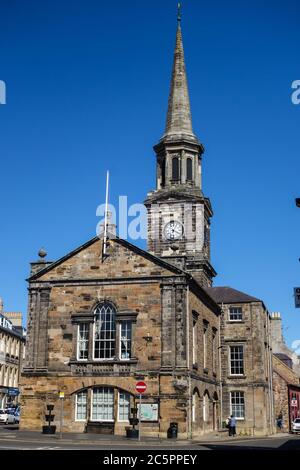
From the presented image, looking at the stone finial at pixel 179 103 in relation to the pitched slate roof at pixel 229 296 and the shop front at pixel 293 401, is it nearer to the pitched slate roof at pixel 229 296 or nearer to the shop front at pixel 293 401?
the pitched slate roof at pixel 229 296

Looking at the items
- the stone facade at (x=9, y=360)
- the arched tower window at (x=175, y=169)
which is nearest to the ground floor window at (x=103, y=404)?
the arched tower window at (x=175, y=169)

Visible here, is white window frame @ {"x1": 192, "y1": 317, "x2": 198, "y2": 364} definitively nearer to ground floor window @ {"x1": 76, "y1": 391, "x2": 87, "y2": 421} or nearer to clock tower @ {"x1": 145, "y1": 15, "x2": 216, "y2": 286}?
ground floor window @ {"x1": 76, "y1": 391, "x2": 87, "y2": 421}

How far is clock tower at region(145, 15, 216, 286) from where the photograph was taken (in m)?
57.5

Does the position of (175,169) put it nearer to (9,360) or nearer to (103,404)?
(9,360)

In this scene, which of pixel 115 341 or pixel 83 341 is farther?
pixel 83 341

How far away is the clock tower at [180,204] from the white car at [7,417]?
60.5 feet

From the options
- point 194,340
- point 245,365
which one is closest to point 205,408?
point 194,340

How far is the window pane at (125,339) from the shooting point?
3612cm

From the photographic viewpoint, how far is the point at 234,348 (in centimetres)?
5091

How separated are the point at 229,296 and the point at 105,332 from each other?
1872 cm

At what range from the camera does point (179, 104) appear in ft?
205

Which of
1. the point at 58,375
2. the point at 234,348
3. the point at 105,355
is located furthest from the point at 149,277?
the point at 234,348

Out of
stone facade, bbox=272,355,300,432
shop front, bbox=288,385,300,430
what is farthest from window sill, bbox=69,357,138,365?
shop front, bbox=288,385,300,430
